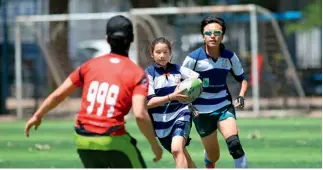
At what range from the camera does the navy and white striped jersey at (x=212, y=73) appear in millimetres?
11703

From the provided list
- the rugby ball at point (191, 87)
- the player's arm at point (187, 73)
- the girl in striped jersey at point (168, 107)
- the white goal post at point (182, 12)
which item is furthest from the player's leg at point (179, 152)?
the white goal post at point (182, 12)

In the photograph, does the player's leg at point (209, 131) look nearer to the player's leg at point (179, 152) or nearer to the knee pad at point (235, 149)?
the knee pad at point (235, 149)

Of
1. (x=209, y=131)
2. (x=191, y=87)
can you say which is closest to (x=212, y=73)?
(x=209, y=131)

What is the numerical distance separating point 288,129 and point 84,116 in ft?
42.9

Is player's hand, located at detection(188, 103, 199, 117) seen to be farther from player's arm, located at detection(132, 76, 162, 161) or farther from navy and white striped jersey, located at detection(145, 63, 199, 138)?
player's arm, located at detection(132, 76, 162, 161)

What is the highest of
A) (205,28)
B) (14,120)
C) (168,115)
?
(205,28)

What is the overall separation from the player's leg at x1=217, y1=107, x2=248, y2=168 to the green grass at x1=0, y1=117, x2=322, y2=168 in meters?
1.73

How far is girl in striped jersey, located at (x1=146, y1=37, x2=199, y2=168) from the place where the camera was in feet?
35.1

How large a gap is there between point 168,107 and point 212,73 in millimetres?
1005

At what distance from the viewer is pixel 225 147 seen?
16484mm

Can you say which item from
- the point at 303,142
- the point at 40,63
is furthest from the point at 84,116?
the point at 40,63

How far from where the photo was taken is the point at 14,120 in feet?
86.2

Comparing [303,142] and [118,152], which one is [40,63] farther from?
[118,152]

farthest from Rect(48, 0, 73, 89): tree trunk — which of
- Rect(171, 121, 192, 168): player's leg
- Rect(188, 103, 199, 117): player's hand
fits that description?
Rect(171, 121, 192, 168): player's leg
